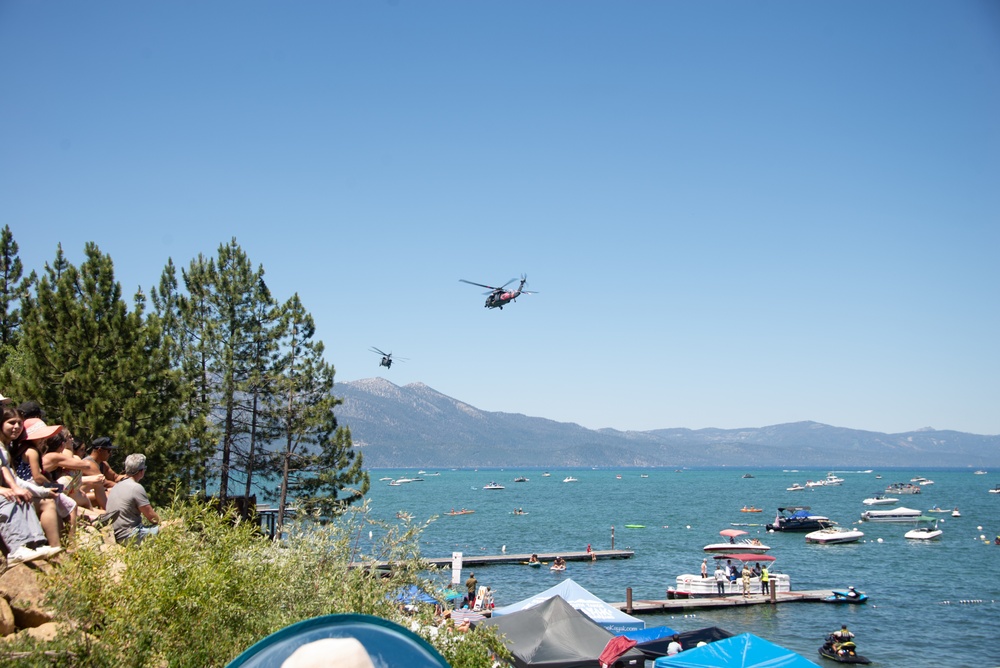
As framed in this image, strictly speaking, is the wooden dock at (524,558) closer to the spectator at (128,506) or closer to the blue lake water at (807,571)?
the blue lake water at (807,571)

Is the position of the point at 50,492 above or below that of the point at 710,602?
above

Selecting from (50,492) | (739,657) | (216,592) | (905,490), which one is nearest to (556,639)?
(739,657)

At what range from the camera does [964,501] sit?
406 feet

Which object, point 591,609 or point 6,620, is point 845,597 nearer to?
point 591,609

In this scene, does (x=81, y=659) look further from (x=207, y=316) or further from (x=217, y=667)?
(x=207, y=316)

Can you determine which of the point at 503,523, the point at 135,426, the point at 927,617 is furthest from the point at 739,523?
the point at 135,426

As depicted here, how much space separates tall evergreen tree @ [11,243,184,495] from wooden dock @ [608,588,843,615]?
21.4 m

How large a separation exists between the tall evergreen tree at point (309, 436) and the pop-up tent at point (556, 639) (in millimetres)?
12749

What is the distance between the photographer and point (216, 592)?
289 inches

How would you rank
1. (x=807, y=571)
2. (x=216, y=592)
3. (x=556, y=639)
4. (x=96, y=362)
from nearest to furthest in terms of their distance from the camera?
(x=216, y=592) < (x=556, y=639) < (x=96, y=362) < (x=807, y=571)

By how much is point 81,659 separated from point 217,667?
1151mm

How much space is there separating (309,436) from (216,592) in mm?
24341

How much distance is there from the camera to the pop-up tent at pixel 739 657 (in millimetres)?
16312

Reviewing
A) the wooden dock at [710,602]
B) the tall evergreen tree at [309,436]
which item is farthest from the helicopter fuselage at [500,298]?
the wooden dock at [710,602]
